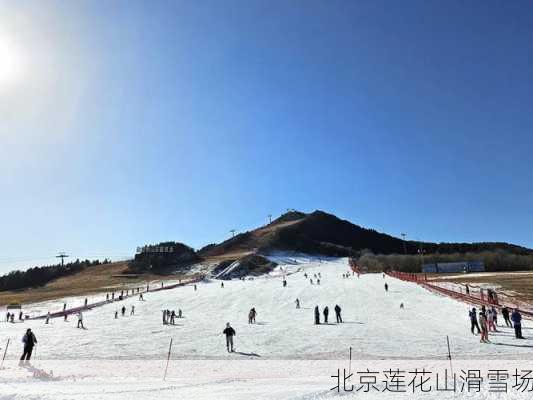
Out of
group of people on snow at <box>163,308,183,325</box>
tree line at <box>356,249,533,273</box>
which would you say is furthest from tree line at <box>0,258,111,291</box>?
group of people on snow at <box>163,308,183,325</box>

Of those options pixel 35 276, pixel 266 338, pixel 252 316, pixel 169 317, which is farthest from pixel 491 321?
pixel 35 276

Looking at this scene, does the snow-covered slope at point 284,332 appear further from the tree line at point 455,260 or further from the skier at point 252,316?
the tree line at point 455,260

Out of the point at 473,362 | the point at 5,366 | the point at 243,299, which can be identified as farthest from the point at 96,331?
the point at 473,362

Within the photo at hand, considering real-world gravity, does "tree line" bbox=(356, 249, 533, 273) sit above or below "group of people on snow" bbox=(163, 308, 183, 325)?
above

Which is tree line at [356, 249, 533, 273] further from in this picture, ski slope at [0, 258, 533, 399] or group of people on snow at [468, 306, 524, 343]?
group of people on snow at [468, 306, 524, 343]

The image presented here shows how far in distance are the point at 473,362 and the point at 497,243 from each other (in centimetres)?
17915

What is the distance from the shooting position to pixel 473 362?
61.0ft

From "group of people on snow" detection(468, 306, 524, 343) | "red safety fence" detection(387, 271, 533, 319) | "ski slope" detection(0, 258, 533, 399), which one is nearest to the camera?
"ski slope" detection(0, 258, 533, 399)

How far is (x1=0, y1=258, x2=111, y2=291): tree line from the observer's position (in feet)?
411

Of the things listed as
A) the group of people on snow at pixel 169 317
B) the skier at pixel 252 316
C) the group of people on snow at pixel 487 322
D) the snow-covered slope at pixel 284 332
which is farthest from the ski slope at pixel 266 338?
the group of people on snow at pixel 169 317

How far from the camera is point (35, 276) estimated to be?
133 metres

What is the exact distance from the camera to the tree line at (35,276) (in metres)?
125

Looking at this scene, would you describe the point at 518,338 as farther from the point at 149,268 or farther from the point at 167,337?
the point at 149,268

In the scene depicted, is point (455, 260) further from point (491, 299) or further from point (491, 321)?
point (491, 321)
